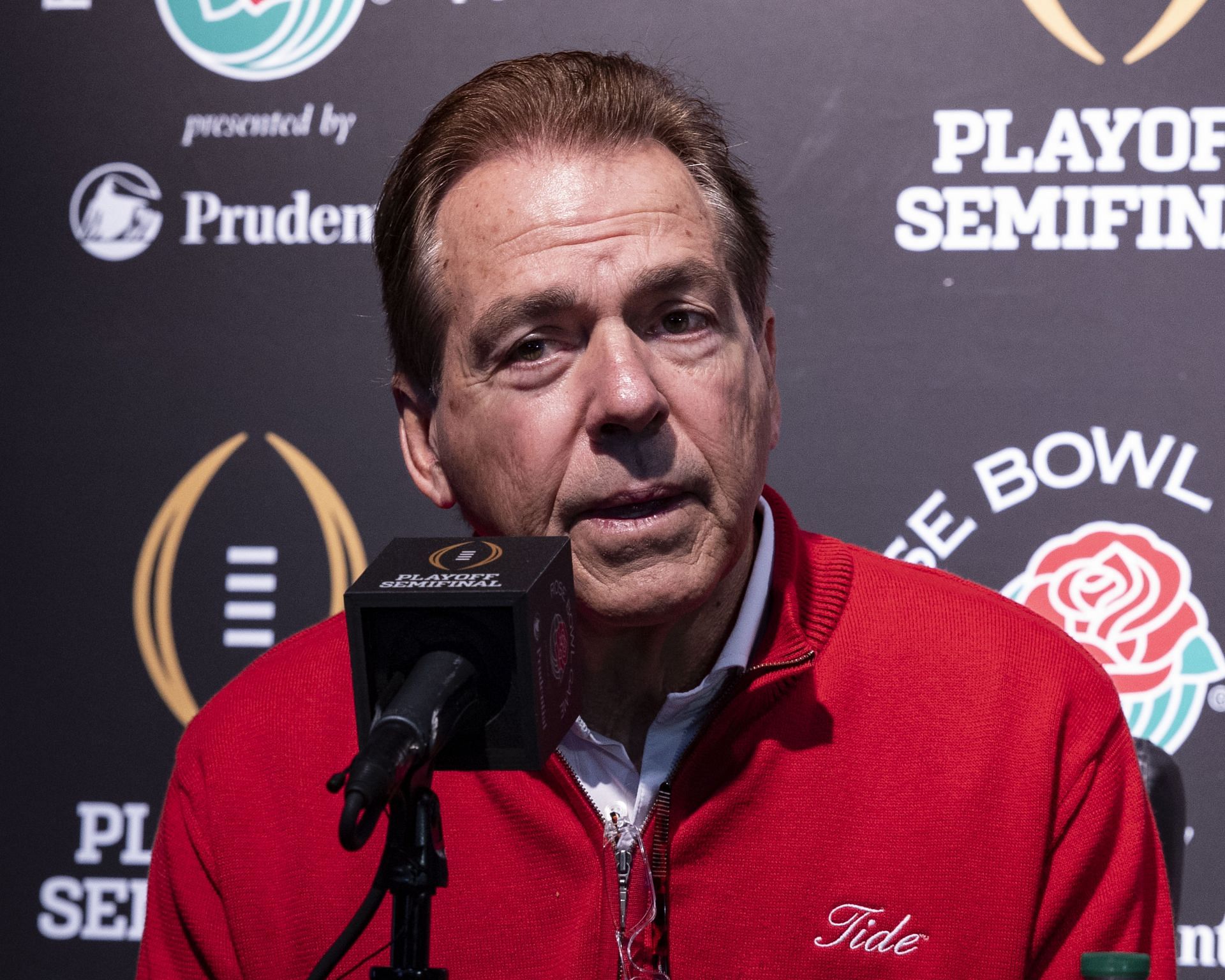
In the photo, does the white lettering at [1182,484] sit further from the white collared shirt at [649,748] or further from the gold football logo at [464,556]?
the gold football logo at [464,556]

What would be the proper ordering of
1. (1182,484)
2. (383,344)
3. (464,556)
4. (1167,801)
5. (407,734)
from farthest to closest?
(383,344), (1182,484), (1167,801), (464,556), (407,734)

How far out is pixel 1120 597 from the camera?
205 centimetres

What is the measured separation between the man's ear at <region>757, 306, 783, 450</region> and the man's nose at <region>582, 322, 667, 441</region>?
0.66ft

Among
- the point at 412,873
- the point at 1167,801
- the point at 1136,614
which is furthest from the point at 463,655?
the point at 1136,614

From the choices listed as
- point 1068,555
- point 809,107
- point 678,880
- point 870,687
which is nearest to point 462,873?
point 678,880

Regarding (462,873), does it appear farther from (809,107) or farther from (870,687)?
(809,107)

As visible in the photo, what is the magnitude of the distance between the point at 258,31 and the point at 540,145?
3.35ft

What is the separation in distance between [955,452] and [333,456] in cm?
97

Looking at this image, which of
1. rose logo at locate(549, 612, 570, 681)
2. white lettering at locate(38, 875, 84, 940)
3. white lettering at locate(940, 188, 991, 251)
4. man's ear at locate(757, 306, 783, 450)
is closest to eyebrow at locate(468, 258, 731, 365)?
man's ear at locate(757, 306, 783, 450)

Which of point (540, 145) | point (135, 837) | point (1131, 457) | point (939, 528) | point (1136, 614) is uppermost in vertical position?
Result: point (540, 145)

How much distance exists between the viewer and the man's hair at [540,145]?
1483mm

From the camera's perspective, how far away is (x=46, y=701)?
7.42 feet

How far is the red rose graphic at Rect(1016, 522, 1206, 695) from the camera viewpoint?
6.70ft

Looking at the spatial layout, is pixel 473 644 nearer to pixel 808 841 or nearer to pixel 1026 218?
pixel 808 841
